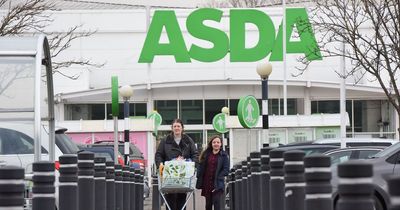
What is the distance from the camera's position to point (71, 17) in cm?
→ 4931

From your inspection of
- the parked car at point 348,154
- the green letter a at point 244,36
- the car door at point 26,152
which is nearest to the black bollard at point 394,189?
the car door at point 26,152

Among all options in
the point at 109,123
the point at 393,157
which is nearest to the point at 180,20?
the point at 109,123

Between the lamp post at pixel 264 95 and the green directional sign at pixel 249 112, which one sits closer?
the lamp post at pixel 264 95

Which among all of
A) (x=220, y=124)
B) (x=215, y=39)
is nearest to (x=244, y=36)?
(x=215, y=39)

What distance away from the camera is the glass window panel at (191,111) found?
48.2m

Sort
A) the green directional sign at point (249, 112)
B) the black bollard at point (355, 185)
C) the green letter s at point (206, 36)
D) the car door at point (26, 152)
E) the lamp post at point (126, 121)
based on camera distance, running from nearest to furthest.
→ the black bollard at point (355, 185) < the car door at point (26, 152) < the green directional sign at point (249, 112) < the lamp post at point (126, 121) < the green letter s at point (206, 36)

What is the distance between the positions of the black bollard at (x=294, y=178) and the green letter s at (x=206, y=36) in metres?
38.6

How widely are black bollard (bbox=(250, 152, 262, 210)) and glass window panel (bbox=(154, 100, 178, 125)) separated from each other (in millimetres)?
33565

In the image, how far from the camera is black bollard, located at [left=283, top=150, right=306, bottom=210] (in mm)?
9062

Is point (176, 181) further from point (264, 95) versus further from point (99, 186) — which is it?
point (264, 95)

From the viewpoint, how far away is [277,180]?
10.8 m

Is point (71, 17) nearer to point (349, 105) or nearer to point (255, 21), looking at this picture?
point (255, 21)

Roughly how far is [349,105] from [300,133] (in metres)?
7.33

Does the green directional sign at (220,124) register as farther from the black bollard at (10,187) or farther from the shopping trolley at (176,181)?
the black bollard at (10,187)
